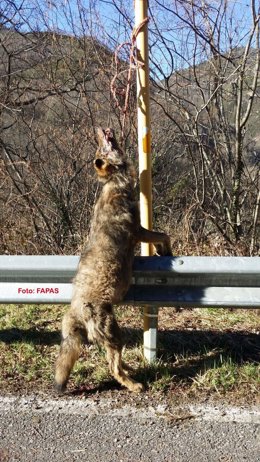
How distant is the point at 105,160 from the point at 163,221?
12.0ft

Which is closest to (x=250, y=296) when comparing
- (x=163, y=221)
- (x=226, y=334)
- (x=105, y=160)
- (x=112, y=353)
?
(x=226, y=334)

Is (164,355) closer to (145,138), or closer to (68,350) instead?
(68,350)

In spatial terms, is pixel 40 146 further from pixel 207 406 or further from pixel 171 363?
pixel 207 406

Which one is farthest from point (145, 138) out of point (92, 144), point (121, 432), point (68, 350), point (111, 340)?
point (92, 144)

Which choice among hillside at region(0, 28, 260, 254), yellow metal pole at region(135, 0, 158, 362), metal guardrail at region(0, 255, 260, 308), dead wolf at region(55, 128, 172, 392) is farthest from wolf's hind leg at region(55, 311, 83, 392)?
hillside at region(0, 28, 260, 254)

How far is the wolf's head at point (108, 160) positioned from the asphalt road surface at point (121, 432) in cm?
181

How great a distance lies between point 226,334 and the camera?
4715 mm

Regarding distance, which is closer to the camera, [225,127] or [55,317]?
[55,317]

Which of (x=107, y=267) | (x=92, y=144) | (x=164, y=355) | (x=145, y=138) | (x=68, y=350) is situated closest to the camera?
(x=68, y=350)

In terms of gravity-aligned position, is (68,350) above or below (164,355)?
above

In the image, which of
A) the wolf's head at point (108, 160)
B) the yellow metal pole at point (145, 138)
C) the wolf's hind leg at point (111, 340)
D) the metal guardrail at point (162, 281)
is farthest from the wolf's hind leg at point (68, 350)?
the wolf's head at point (108, 160)

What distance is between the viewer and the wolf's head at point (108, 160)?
4316 millimetres

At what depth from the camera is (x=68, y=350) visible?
3.83 meters

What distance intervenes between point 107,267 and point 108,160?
95cm
